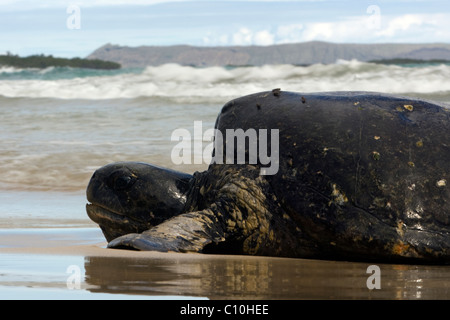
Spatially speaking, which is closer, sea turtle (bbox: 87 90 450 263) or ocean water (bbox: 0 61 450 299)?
ocean water (bbox: 0 61 450 299)

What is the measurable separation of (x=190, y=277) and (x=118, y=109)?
13.9m

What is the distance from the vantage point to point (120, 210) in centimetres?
500

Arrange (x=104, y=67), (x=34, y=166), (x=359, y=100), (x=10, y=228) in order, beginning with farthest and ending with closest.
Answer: (x=104, y=67)
(x=34, y=166)
(x=10, y=228)
(x=359, y=100)

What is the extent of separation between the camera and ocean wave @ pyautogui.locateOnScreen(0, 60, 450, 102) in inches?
808

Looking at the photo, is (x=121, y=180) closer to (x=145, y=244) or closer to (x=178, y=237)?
(x=178, y=237)

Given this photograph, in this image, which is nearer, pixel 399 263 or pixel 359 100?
pixel 399 263

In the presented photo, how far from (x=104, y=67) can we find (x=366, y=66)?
31.0 meters

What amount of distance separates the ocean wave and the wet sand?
1507 centimetres

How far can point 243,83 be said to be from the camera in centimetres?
2302

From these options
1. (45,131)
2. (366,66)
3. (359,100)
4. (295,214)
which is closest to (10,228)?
(295,214)

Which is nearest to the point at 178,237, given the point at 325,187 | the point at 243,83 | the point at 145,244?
the point at 145,244

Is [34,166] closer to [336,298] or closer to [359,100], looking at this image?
[359,100]

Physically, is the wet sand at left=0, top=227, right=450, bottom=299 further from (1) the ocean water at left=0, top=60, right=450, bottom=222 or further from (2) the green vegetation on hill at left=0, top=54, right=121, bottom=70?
(2) the green vegetation on hill at left=0, top=54, right=121, bottom=70

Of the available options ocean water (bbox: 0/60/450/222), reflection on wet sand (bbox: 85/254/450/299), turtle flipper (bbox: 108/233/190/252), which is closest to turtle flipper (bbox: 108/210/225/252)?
turtle flipper (bbox: 108/233/190/252)
